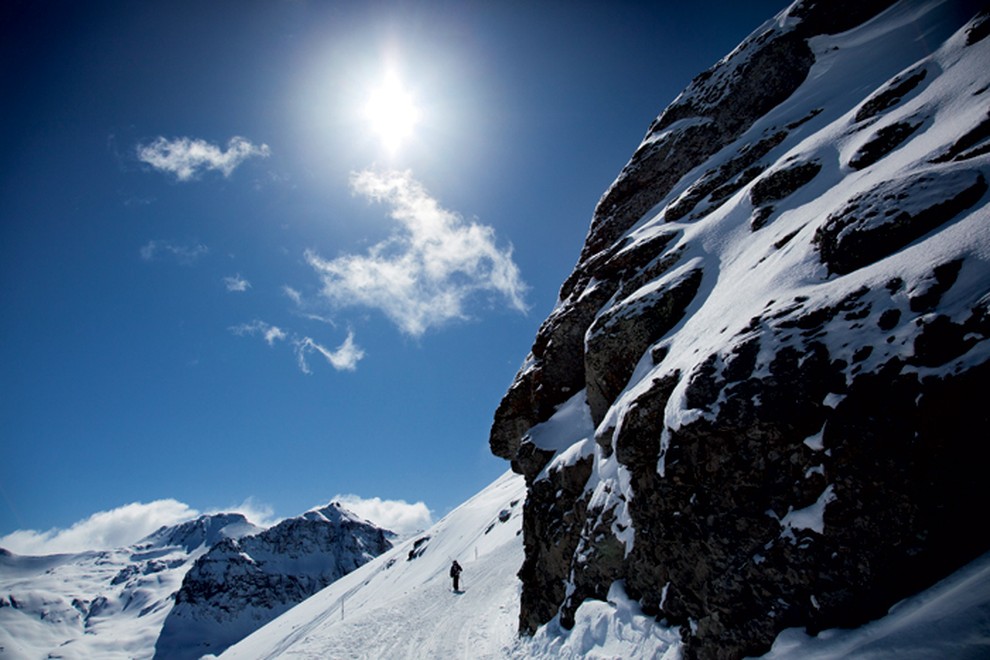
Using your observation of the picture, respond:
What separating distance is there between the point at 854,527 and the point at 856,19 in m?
32.1

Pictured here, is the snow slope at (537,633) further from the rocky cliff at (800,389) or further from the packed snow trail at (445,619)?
the rocky cliff at (800,389)

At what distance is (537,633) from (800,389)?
1089cm

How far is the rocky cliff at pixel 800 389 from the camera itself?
20.0 feet

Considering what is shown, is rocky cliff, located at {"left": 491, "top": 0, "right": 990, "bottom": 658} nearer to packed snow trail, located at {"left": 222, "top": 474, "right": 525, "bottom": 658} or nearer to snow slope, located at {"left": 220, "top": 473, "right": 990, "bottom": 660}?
snow slope, located at {"left": 220, "top": 473, "right": 990, "bottom": 660}

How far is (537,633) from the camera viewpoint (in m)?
13.3

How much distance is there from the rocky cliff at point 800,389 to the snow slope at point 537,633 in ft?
1.37

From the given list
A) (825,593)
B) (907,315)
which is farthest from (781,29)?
(825,593)

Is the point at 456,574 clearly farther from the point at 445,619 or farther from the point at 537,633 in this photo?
the point at 537,633

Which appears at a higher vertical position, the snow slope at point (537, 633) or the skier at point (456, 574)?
the skier at point (456, 574)

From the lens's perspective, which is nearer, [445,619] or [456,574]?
[445,619]

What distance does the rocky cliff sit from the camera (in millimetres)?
6109

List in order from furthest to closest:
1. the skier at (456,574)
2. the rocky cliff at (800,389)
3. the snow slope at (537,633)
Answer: the skier at (456,574) < the rocky cliff at (800,389) < the snow slope at (537,633)

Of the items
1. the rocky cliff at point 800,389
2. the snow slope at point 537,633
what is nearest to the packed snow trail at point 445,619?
the snow slope at point 537,633

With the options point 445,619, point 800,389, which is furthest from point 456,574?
point 800,389
